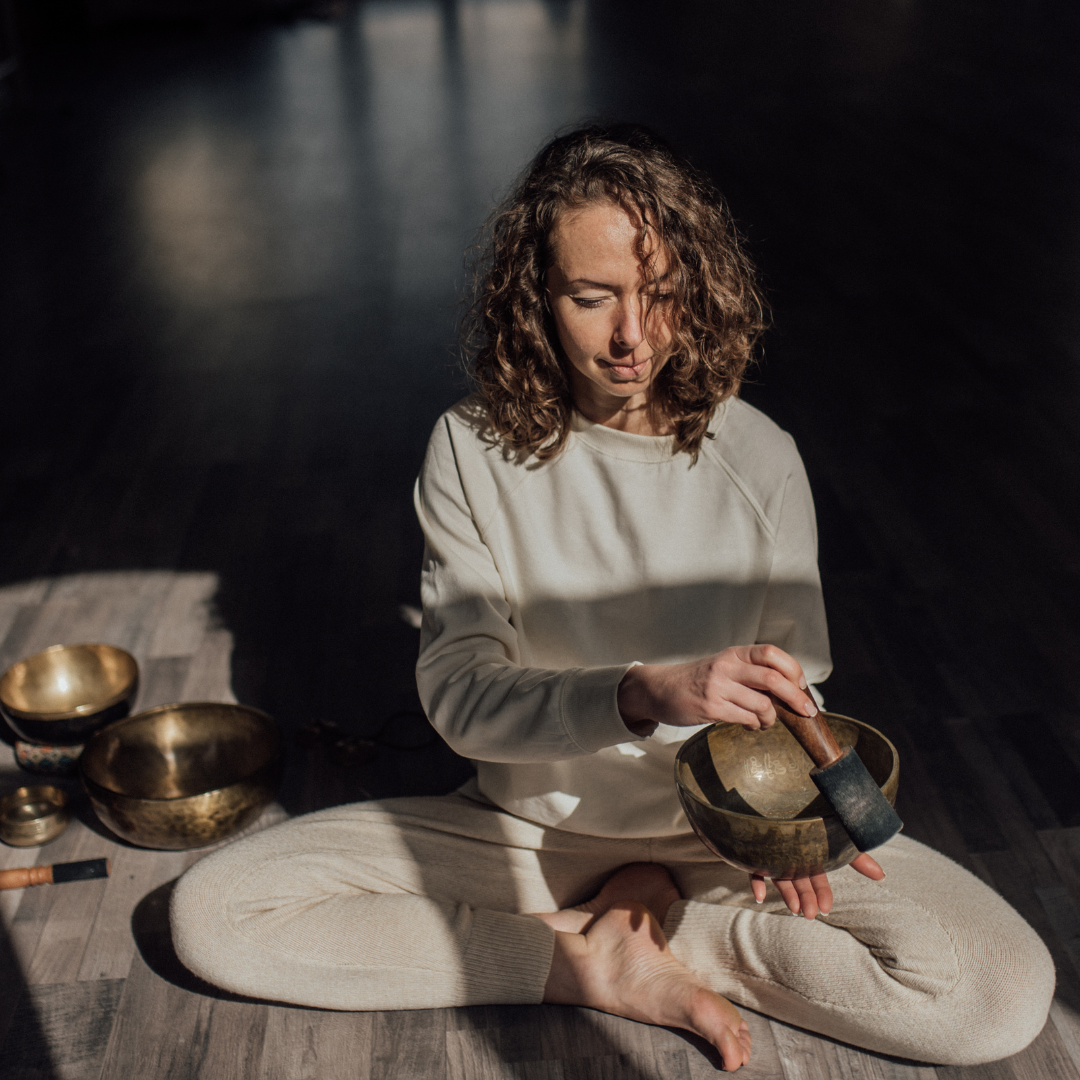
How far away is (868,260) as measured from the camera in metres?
4.54

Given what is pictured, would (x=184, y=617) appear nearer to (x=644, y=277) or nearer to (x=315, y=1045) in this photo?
(x=315, y=1045)

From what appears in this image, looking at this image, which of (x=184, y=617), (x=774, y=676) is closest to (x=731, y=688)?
(x=774, y=676)

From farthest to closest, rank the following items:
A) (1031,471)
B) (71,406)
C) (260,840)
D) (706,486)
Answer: (71,406) → (1031,471) → (260,840) → (706,486)

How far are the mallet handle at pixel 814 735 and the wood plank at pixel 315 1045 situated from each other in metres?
0.82

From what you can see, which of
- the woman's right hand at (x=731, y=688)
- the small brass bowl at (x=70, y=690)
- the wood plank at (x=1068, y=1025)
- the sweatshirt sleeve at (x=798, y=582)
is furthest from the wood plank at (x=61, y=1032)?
the wood plank at (x=1068, y=1025)

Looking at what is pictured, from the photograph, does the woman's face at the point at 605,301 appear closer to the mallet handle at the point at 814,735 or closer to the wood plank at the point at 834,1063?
the mallet handle at the point at 814,735

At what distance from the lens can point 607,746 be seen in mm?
1438

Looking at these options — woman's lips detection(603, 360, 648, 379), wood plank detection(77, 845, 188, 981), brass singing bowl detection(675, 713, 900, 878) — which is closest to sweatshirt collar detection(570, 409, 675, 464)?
woman's lips detection(603, 360, 648, 379)

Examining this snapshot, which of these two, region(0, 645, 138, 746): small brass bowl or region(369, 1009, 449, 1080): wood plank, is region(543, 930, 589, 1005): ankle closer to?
region(369, 1009, 449, 1080): wood plank

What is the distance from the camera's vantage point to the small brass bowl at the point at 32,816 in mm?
2080

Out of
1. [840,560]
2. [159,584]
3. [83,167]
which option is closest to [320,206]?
[83,167]

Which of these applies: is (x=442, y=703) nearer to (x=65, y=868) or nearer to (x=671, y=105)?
(x=65, y=868)

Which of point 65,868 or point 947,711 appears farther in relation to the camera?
point 947,711

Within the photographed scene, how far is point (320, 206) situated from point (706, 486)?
4.38m
